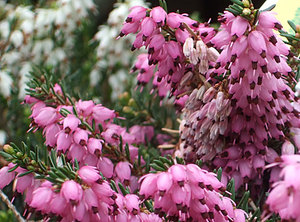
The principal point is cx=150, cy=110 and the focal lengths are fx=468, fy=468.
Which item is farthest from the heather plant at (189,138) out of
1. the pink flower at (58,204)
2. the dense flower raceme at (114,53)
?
the dense flower raceme at (114,53)

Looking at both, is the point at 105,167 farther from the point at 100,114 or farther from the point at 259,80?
the point at 259,80

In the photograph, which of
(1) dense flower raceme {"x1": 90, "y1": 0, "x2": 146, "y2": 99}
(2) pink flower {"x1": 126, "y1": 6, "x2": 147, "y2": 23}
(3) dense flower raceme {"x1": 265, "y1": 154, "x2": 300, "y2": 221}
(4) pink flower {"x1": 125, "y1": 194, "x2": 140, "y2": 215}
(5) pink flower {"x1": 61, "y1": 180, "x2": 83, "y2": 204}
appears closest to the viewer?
(3) dense flower raceme {"x1": 265, "y1": 154, "x2": 300, "y2": 221}

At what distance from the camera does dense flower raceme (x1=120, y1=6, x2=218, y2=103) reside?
0.80m

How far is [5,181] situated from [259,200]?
48 centimetres

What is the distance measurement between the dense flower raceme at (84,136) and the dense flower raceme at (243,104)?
13 centimetres

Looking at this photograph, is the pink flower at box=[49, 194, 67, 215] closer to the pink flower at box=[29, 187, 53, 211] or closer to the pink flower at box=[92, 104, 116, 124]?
the pink flower at box=[29, 187, 53, 211]

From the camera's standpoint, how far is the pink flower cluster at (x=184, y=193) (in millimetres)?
622

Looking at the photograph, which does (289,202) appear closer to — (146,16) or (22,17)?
(146,16)

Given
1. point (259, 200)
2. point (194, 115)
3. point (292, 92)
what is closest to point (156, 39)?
point (194, 115)

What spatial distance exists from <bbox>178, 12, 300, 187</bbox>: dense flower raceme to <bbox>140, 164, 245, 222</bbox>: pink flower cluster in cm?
18

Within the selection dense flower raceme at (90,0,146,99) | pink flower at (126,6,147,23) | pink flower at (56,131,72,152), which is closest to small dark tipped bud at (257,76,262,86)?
pink flower at (126,6,147,23)

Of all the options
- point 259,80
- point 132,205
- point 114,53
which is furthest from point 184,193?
point 114,53

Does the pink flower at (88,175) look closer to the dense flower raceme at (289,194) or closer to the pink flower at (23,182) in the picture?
the pink flower at (23,182)

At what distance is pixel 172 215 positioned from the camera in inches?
25.8
